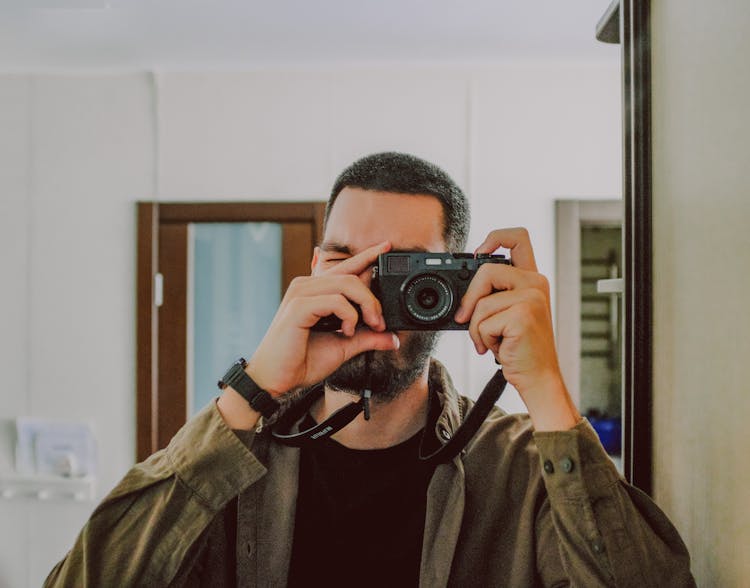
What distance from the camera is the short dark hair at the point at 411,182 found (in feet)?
2.85

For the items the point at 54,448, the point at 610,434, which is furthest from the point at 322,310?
the point at 610,434

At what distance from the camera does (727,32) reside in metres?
0.59

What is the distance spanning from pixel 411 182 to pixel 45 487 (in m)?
1.82

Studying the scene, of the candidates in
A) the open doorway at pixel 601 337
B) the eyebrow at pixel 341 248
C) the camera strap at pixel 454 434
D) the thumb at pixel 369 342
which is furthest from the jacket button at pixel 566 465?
the open doorway at pixel 601 337

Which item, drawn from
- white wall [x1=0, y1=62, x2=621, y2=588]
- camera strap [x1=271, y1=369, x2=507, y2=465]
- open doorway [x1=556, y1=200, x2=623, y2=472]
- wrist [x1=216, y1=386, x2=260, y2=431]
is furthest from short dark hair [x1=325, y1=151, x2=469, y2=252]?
open doorway [x1=556, y1=200, x2=623, y2=472]

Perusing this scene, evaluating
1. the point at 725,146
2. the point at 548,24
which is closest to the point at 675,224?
the point at 725,146

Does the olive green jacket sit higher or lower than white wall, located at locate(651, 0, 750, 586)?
lower

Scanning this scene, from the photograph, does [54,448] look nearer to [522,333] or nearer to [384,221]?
[384,221]

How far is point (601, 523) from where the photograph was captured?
620 mm

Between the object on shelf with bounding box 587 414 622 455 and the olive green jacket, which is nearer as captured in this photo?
the olive green jacket

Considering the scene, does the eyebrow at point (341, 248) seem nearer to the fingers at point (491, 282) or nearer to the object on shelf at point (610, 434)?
the fingers at point (491, 282)

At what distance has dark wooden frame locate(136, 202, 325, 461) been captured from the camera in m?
1.96

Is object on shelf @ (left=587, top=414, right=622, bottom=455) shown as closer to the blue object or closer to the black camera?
the blue object

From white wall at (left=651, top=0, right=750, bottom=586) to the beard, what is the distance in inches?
12.2
